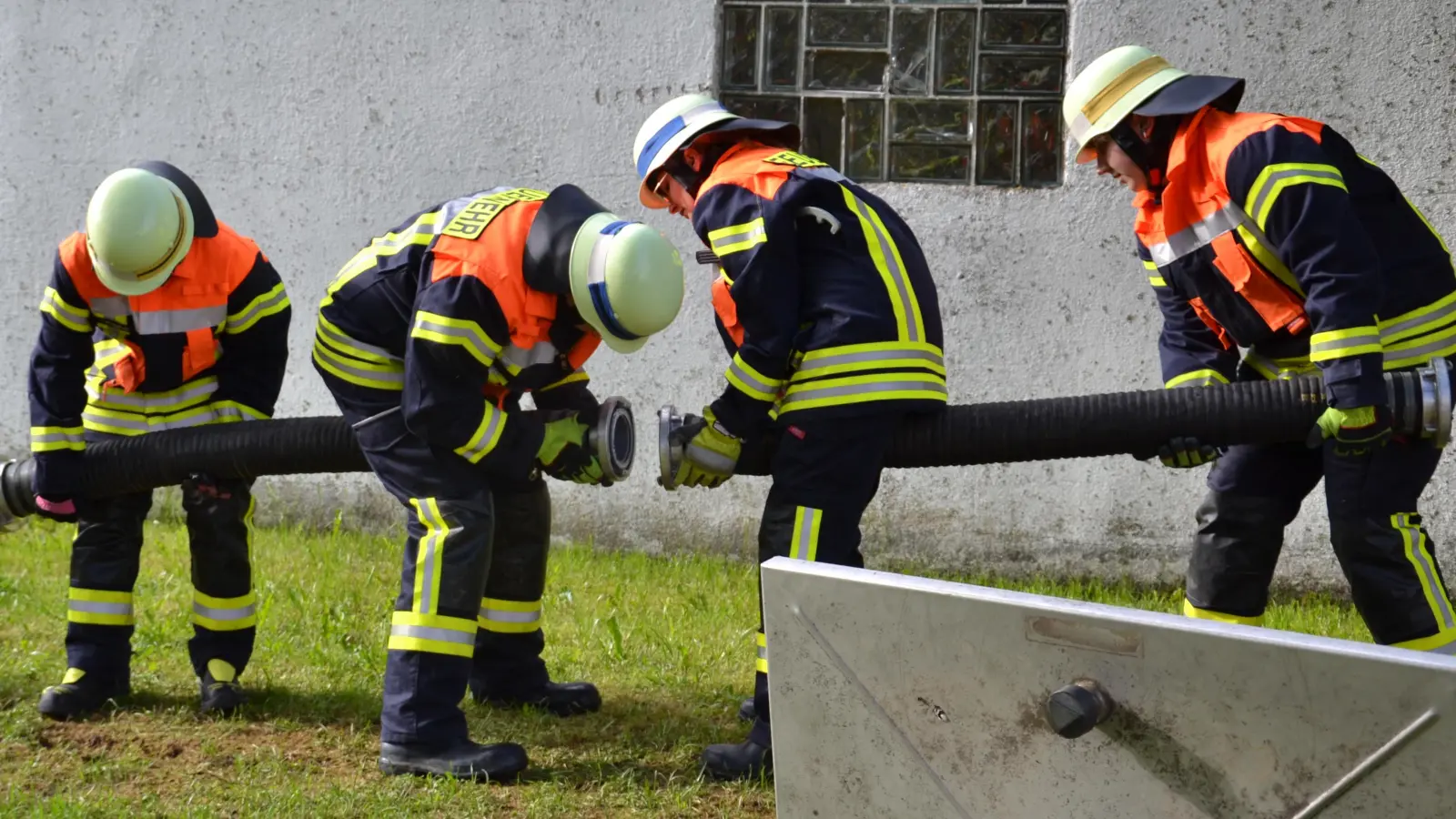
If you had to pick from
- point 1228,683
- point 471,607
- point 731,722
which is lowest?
point 731,722

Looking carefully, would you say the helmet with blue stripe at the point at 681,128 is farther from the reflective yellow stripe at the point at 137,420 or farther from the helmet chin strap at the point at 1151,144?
the reflective yellow stripe at the point at 137,420

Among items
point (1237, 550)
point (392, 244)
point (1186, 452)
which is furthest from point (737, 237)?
point (1237, 550)

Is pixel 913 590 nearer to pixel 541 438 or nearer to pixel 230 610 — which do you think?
pixel 541 438

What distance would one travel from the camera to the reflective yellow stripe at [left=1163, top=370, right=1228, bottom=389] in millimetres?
4070

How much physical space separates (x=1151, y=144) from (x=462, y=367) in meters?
1.97

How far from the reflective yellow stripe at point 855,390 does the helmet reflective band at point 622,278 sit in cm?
42

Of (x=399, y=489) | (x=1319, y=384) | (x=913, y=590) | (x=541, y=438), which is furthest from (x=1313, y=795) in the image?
(x=399, y=489)

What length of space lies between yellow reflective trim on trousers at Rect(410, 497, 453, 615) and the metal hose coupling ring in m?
0.45

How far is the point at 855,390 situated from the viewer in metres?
3.66

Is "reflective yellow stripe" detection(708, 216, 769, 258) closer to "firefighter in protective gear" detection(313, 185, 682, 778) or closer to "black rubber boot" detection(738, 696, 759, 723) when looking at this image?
"firefighter in protective gear" detection(313, 185, 682, 778)

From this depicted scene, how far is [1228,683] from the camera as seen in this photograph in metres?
2.02

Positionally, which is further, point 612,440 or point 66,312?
point 66,312

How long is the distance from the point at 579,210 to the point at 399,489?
0.93 metres

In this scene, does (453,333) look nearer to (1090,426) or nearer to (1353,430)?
(1090,426)
